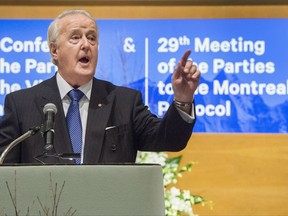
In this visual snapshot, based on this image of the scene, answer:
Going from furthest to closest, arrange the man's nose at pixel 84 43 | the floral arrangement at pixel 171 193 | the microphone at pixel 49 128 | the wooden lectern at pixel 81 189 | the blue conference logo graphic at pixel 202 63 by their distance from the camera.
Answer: the blue conference logo graphic at pixel 202 63, the floral arrangement at pixel 171 193, the man's nose at pixel 84 43, the microphone at pixel 49 128, the wooden lectern at pixel 81 189

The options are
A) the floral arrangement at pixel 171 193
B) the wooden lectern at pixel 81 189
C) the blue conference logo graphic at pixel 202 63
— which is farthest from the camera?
the blue conference logo graphic at pixel 202 63

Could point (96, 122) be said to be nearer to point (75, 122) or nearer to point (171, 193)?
point (75, 122)

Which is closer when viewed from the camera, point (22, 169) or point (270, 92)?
point (22, 169)

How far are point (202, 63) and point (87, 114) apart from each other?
5.23 feet

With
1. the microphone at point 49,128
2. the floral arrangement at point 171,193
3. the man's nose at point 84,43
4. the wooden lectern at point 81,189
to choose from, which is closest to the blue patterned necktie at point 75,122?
the man's nose at point 84,43

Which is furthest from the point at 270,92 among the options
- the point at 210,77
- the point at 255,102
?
the point at 210,77

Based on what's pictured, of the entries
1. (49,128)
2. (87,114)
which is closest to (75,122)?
(87,114)

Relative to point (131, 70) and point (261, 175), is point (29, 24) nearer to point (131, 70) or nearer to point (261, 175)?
point (131, 70)

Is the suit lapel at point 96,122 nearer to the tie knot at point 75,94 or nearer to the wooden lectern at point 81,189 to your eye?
the tie knot at point 75,94

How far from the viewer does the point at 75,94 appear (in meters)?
2.42

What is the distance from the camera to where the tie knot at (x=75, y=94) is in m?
2.42

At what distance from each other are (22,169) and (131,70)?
7.22 ft

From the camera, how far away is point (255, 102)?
3865 mm

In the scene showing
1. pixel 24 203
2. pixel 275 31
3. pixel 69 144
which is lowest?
pixel 24 203
